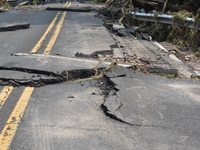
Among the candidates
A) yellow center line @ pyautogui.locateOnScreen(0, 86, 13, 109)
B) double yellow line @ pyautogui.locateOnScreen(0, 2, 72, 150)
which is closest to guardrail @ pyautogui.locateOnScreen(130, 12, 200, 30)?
double yellow line @ pyautogui.locateOnScreen(0, 2, 72, 150)

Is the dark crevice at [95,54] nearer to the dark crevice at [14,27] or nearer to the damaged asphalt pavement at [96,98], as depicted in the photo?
the damaged asphalt pavement at [96,98]

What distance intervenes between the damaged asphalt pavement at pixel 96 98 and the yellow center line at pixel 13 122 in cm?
1

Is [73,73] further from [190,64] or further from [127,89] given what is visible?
[190,64]

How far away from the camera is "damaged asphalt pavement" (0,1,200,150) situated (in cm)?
304

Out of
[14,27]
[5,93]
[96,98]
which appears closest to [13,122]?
[5,93]

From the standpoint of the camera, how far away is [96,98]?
13.7 ft

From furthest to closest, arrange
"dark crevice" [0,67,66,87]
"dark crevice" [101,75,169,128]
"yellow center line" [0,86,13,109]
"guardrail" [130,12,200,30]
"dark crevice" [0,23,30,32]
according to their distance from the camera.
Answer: "dark crevice" [0,23,30,32], "guardrail" [130,12,200,30], "dark crevice" [0,67,66,87], "yellow center line" [0,86,13,109], "dark crevice" [101,75,169,128]

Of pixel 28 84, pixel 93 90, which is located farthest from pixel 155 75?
pixel 28 84

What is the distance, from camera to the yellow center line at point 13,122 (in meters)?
2.95

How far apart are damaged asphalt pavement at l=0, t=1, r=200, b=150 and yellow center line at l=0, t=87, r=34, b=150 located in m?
0.01

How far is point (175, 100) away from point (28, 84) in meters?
2.34

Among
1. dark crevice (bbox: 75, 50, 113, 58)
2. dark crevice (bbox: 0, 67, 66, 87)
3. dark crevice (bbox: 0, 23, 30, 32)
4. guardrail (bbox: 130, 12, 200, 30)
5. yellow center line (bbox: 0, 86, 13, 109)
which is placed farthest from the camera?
dark crevice (bbox: 0, 23, 30, 32)

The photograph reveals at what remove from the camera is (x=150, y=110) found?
3.78 meters

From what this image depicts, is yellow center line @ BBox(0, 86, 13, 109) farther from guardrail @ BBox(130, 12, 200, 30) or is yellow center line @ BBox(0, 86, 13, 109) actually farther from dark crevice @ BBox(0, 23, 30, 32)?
dark crevice @ BBox(0, 23, 30, 32)
